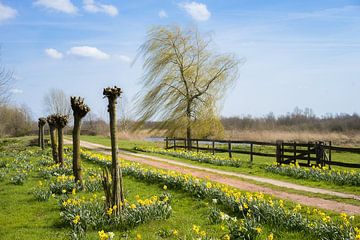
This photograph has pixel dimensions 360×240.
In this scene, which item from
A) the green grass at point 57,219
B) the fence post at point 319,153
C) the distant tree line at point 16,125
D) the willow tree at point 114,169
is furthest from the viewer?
the distant tree line at point 16,125

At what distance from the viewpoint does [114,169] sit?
844 centimetres

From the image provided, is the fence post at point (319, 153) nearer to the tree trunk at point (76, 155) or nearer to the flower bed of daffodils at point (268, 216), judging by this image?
the flower bed of daffodils at point (268, 216)

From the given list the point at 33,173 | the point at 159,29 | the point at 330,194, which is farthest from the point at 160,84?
the point at 330,194

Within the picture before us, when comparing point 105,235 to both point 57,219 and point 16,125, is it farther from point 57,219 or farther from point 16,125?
point 16,125

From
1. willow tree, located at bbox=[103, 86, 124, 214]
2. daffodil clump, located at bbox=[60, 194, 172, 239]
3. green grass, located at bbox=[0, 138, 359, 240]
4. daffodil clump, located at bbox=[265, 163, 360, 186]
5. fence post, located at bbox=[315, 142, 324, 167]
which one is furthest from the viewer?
fence post, located at bbox=[315, 142, 324, 167]

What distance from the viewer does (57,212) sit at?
9.02 m

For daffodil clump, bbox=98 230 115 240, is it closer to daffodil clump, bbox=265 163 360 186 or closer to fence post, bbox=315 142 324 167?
daffodil clump, bbox=265 163 360 186

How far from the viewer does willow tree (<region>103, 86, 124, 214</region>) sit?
8.08 meters

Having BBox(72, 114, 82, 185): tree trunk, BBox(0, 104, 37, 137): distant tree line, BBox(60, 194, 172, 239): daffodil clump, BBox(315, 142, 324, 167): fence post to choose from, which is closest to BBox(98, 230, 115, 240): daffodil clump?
BBox(60, 194, 172, 239): daffodil clump

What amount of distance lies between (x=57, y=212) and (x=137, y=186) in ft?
12.6

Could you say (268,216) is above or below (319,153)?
below

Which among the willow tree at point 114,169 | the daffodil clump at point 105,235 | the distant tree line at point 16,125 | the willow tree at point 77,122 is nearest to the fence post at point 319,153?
the willow tree at point 77,122

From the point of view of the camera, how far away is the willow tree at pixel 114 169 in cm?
808

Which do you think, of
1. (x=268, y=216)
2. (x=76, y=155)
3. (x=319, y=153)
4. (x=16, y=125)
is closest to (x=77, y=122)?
(x=76, y=155)
